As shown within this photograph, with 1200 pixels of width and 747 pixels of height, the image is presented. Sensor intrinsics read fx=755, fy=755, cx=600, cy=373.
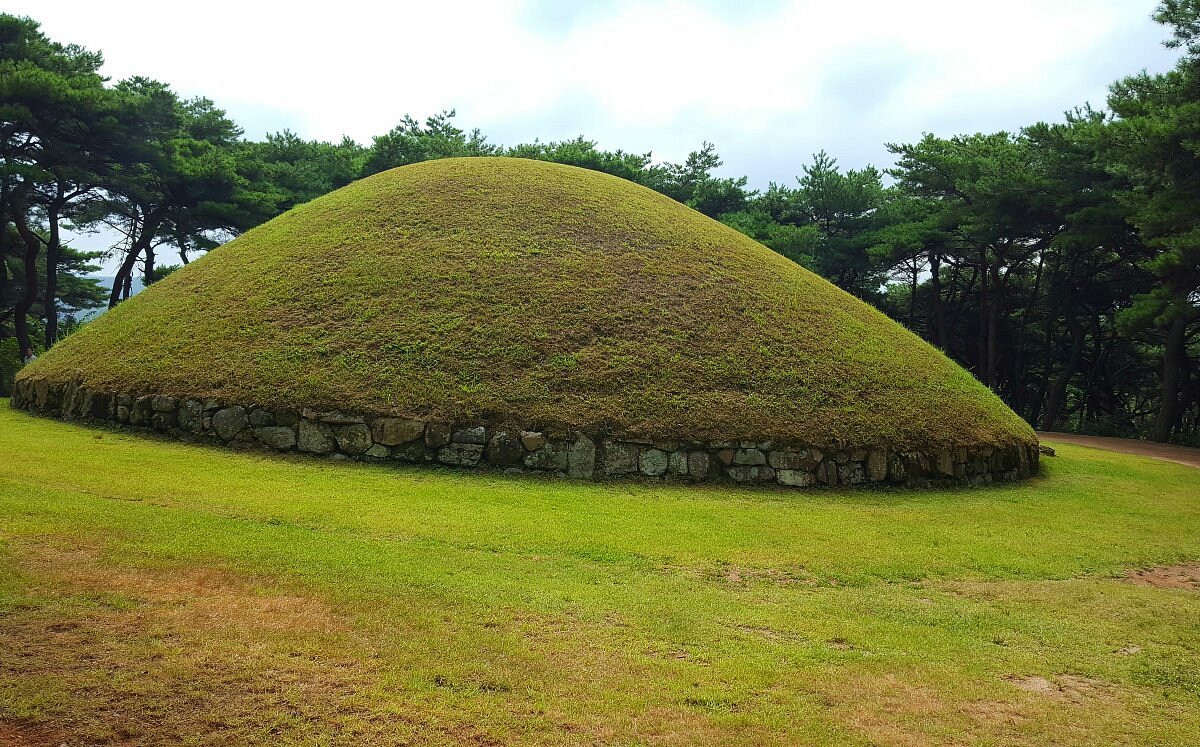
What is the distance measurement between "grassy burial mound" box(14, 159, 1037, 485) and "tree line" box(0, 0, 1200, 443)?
8340 mm

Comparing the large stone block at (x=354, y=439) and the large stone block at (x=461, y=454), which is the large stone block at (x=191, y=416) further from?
the large stone block at (x=461, y=454)

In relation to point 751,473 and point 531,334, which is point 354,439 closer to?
point 531,334

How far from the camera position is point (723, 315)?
13.0 metres

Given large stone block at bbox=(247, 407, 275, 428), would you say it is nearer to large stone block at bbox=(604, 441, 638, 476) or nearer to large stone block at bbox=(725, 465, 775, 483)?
large stone block at bbox=(604, 441, 638, 476)

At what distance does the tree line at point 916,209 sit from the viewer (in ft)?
62.0

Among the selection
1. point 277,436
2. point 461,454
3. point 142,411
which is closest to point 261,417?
point 277,436

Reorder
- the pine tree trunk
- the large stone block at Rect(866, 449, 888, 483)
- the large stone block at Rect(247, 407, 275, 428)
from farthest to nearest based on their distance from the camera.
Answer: the pine tree trunk < the large stone block at Rect(866, 449, 888, 483) < the large stone block at Rect(247, 407, 275, 428)

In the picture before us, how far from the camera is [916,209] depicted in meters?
31.9

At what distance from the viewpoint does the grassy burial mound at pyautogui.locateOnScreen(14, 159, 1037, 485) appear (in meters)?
10.2

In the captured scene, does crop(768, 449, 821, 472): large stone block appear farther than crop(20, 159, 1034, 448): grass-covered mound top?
No

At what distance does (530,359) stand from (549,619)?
22.0 feet

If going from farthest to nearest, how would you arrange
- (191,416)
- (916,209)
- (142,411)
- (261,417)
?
(916,209)
(142,411)
(191,416)
(261,417)

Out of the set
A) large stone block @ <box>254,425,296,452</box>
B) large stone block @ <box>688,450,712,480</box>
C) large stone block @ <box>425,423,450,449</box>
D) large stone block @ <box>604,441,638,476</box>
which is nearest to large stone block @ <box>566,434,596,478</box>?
large stone block @ <box>604,441,638,476</box>

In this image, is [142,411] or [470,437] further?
[142,411]
